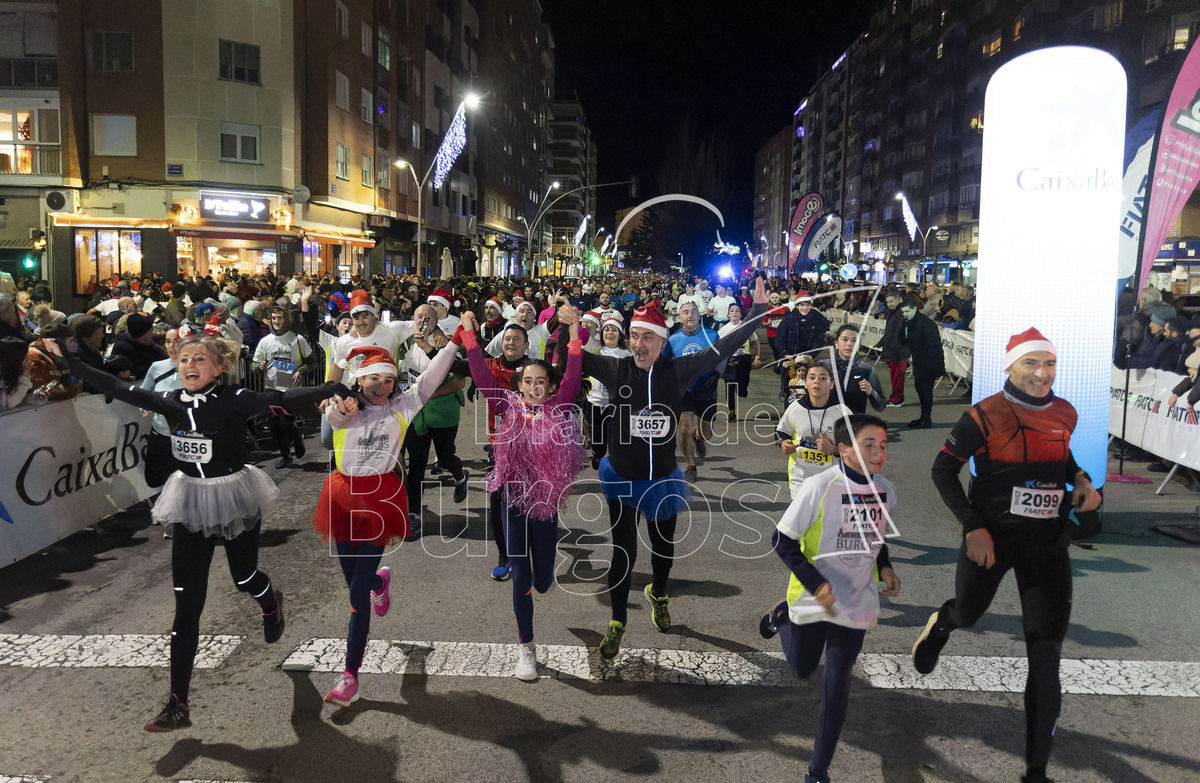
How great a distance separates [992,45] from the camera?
69562mm

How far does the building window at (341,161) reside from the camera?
119ft

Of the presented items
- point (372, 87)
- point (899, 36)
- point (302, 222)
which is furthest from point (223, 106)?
point (899, 36)

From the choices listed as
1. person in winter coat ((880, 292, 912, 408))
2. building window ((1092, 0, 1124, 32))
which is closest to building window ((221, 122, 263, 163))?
person in winter coat ((880, 292, 912, 408))

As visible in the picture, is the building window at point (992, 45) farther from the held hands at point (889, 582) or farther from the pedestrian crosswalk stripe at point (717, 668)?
the held hands at point (889, 582)

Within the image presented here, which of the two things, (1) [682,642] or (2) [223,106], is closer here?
(1) [682,642]

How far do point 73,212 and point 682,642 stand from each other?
104 ft

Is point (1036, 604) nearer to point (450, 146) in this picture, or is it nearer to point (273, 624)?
point (273, 624)

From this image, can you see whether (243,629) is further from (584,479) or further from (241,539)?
(584,479)

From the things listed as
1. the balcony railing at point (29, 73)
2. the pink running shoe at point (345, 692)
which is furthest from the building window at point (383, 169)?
the pink running shoe at point (345, 692)

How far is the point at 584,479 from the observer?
10297mm

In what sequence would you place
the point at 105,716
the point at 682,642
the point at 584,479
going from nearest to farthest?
1. the point at 105,716
2. the point at 682,642
3. the point at 584,479

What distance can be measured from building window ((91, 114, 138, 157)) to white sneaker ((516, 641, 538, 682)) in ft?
103

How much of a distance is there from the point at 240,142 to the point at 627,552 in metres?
31.0

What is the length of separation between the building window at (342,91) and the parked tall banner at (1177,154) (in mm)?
33279
